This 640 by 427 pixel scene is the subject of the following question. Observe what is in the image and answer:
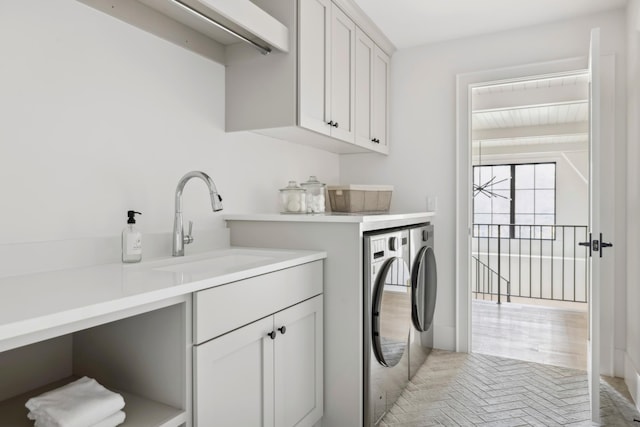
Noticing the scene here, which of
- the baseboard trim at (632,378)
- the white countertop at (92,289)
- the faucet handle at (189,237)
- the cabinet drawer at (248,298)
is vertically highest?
the faucet handle at (189,237)

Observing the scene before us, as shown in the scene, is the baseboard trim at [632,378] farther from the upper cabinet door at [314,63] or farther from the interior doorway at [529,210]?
the upper cabinet door at [314,63]

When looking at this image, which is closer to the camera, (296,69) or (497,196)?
(296,69)

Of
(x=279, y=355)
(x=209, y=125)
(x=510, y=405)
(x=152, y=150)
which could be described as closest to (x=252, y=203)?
(x=209, y=125)

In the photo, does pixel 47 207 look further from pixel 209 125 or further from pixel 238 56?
pixel 238 56

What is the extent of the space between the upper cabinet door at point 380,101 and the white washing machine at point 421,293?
29.7 inches

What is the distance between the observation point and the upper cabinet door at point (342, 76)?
96.4 inches

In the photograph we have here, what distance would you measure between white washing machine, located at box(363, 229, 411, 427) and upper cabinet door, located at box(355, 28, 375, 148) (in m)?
0.84

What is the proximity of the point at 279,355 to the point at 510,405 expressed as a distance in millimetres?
1427

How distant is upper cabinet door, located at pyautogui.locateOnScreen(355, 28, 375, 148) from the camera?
9.09 feet

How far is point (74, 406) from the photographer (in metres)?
1.03

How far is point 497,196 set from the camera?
6.78 metres

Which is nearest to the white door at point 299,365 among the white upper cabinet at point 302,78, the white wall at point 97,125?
the white wall at point 97,125

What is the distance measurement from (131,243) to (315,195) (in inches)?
47.9

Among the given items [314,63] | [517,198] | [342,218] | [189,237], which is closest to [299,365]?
[342,218]
